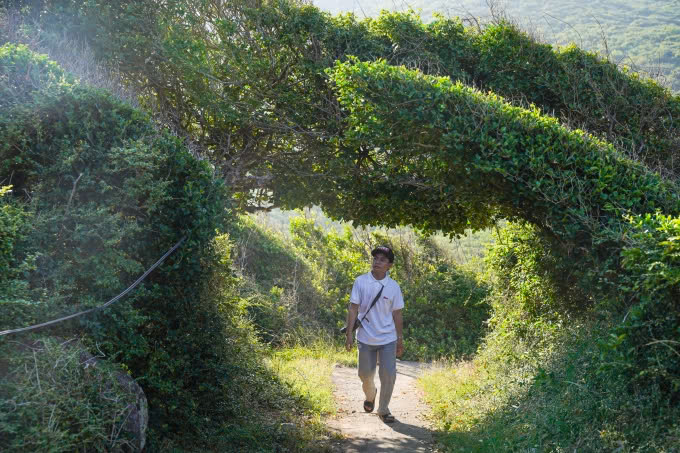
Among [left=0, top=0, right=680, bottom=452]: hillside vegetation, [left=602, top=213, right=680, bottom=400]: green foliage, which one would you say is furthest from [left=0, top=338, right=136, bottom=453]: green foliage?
[left=602, top=213, right=680, bottom=400]: green foliage

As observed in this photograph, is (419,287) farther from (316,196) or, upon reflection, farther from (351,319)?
(351,319)

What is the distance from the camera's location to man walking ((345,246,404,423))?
27.2 ft

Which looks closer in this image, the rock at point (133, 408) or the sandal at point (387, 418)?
the rock at point (133, 408)

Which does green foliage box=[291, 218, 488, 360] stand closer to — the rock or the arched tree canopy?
the arched tree canopy

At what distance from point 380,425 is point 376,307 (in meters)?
1.60

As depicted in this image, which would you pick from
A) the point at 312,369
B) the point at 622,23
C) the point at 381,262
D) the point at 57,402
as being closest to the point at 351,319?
the point at 381,262

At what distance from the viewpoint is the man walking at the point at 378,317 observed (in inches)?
326

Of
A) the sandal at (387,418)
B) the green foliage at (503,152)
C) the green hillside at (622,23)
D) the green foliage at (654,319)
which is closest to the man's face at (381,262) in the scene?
the green foliage at (503,152)

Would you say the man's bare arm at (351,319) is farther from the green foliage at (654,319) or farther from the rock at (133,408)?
the rock at (133,408)

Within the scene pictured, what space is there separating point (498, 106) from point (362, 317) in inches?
123

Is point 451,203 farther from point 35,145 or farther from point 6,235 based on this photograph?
point 6,235

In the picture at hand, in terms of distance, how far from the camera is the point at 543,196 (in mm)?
7859

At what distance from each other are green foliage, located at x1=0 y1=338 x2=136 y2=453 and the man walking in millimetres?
3695

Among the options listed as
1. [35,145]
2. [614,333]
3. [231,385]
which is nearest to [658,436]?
[614,333]
